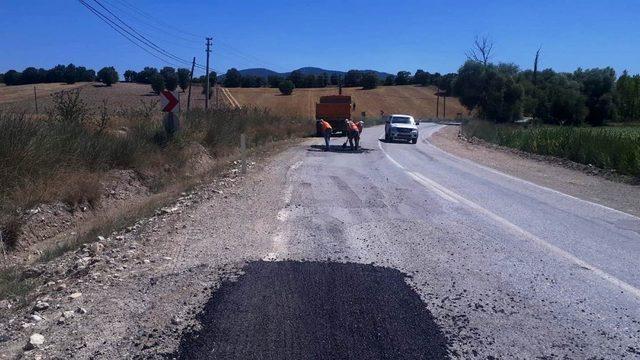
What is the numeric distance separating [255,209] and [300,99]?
76.8 meters

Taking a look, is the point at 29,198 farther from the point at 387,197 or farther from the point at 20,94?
the point at 20,94

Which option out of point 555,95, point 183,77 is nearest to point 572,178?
point 183,77

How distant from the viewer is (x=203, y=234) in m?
10.7

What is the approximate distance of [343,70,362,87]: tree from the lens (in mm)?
127500

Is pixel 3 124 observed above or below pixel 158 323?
above

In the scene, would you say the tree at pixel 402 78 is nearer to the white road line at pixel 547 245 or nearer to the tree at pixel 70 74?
the tree at pixel 70 74

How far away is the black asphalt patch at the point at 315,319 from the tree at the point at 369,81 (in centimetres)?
11556

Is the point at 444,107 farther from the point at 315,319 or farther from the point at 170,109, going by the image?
the point at 315,319

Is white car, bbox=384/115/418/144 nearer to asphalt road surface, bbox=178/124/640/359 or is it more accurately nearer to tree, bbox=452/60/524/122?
asphalt road surface, bbox=178/124/640/359

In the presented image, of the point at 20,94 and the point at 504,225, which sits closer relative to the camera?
the point at 504,225

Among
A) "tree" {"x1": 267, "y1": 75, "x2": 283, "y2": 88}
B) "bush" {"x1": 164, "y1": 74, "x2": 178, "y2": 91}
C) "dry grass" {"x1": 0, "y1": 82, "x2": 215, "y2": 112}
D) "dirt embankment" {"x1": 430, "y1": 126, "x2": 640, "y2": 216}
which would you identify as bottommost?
"dirt embankment" {"x1": 430, "y1": 126, "x2": 640, "y2": 216}

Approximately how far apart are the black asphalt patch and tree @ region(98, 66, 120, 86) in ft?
166

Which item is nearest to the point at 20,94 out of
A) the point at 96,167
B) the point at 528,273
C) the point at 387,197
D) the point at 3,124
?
the point at 96,167

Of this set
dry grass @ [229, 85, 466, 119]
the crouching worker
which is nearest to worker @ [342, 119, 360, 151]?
the crouching worker
